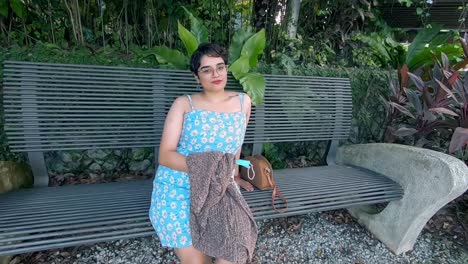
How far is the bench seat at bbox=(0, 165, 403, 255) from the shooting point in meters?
1.52

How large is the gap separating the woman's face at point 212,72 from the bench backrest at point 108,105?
2.52 ft

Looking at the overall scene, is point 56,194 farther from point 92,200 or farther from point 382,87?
point 382,87

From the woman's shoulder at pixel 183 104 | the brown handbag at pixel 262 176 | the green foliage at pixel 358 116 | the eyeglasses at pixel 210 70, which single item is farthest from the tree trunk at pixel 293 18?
the woman's shoulder at pixel 183 104

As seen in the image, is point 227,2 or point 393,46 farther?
point 393,46

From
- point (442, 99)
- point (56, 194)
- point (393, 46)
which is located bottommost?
point (56, 194)

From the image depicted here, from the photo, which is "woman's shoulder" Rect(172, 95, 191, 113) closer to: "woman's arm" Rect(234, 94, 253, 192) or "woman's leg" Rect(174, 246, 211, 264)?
"woman's arm" Rect(234, 94, 253, 192)

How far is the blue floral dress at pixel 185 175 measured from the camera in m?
1.61

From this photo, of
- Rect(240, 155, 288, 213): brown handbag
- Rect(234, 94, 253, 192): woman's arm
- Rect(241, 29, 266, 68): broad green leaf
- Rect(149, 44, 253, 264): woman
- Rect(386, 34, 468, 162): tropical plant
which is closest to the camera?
Rect(149, 44, 253, 264): woman

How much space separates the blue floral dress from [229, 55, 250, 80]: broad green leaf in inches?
27.8

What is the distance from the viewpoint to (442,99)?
2564 mm

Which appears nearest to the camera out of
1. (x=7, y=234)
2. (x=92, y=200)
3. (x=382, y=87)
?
(x=7, y=234)

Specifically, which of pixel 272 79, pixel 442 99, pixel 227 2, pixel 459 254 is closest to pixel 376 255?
pixel 459 254

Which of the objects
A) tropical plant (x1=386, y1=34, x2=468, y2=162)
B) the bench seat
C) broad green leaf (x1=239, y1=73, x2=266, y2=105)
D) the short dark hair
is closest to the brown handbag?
the bench seat

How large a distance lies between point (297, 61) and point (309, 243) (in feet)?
6.89
